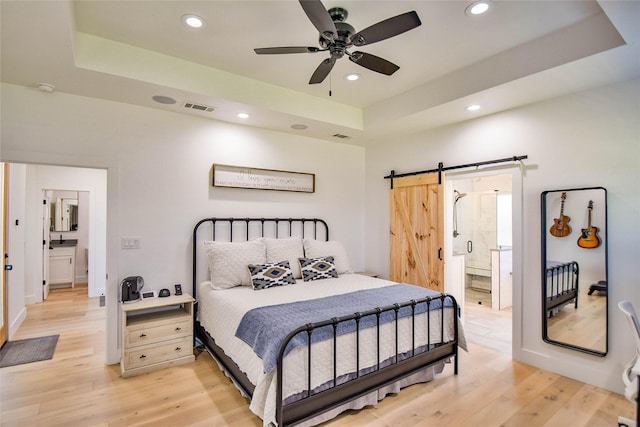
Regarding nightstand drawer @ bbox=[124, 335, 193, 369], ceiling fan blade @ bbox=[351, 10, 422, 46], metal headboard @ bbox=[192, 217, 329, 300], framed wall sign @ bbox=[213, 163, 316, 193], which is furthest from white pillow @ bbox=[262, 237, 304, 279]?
ceiling fan blade @ bbox=[351, 10, 422, 46]

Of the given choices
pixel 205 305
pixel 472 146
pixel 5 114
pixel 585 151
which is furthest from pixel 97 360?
pixel 585 151

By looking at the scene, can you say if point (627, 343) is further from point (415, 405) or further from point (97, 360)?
point (97, 360)

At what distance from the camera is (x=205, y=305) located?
3.35 meters

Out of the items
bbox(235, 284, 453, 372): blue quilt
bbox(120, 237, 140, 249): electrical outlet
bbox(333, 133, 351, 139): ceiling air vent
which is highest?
bbox(333, 133, 351, 139): ceiling air vent

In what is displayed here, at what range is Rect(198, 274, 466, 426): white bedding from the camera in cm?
207

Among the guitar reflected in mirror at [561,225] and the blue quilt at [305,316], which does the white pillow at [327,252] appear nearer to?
the blue quilt at [305,316]

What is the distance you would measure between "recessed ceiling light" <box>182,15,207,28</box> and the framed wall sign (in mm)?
1628

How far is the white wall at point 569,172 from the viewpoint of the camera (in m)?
2.73

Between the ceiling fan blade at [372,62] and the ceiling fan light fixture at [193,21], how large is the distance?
3.77ft

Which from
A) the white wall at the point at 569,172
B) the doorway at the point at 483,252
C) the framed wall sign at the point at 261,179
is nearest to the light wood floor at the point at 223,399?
the white wall at the point at 569,172

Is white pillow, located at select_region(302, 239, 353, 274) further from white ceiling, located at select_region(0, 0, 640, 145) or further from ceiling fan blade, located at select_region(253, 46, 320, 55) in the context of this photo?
ceiling fan blade, located at select_region(253, 46, 320, 55)

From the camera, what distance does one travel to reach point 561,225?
312 cm

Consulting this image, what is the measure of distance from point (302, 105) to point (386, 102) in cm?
103

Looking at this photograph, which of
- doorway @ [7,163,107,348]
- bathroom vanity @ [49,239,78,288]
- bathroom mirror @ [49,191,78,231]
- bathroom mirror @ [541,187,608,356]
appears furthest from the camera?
bathroom mirror @ [49,191,78,231]
